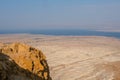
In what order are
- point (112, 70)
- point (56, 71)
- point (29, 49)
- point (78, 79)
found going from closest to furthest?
point (29, 49) < point (78, 79) < point (112, 70) < point (56, 71)

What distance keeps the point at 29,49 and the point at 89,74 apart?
7264cm

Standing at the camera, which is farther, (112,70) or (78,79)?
(112,70)

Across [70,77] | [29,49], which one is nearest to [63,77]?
[70,77]

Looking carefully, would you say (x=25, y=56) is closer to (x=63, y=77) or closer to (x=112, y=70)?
(x=63, y=77)

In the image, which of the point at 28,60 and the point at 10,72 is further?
the point at 28,60

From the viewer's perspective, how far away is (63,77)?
8519 cm

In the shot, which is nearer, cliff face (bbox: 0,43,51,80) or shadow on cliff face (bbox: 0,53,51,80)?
shadow on cliff face (bbox: 0,53,51,80)

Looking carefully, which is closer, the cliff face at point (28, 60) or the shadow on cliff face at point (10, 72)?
the shadow on cliff face at point (10, 72)

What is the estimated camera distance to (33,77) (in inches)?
531

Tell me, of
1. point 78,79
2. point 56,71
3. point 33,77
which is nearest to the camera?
point 33,77

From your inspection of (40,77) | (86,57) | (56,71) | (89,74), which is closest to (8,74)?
(40,77)

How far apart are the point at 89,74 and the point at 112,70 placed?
818cm

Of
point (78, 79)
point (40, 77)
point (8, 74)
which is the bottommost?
point (78, 79)

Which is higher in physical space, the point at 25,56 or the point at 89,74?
the point at 25,56
